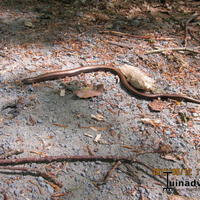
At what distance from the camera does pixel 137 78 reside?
3.22m

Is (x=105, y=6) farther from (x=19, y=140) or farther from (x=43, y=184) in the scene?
(x=43, y=184)

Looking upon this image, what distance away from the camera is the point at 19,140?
2.41m

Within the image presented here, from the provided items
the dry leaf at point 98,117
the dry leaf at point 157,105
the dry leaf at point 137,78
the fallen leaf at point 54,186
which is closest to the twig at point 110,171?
the fallen leaf at point 54,186

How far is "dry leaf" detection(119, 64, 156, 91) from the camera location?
3.13 m

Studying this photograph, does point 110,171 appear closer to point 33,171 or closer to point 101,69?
point 33,171

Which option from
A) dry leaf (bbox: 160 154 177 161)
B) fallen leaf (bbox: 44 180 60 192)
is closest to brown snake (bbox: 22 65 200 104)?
dry leaf (bbox: 160 154 177 161)

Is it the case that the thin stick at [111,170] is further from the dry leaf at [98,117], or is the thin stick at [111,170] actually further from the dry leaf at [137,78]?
the dry leaf at [137,78]

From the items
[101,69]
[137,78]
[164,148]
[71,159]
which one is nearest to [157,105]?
[137,78]

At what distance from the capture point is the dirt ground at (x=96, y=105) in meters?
2.12

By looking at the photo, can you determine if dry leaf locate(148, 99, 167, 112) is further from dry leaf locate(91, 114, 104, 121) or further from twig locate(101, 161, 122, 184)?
twig locate(101, 161, 122, 184)

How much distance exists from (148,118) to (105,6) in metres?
2.70

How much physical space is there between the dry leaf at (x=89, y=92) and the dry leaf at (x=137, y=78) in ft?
1.28

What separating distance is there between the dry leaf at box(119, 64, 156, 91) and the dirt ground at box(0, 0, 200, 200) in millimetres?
156

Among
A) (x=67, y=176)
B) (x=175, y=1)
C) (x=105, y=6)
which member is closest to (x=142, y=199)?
(x=67, y=176)
